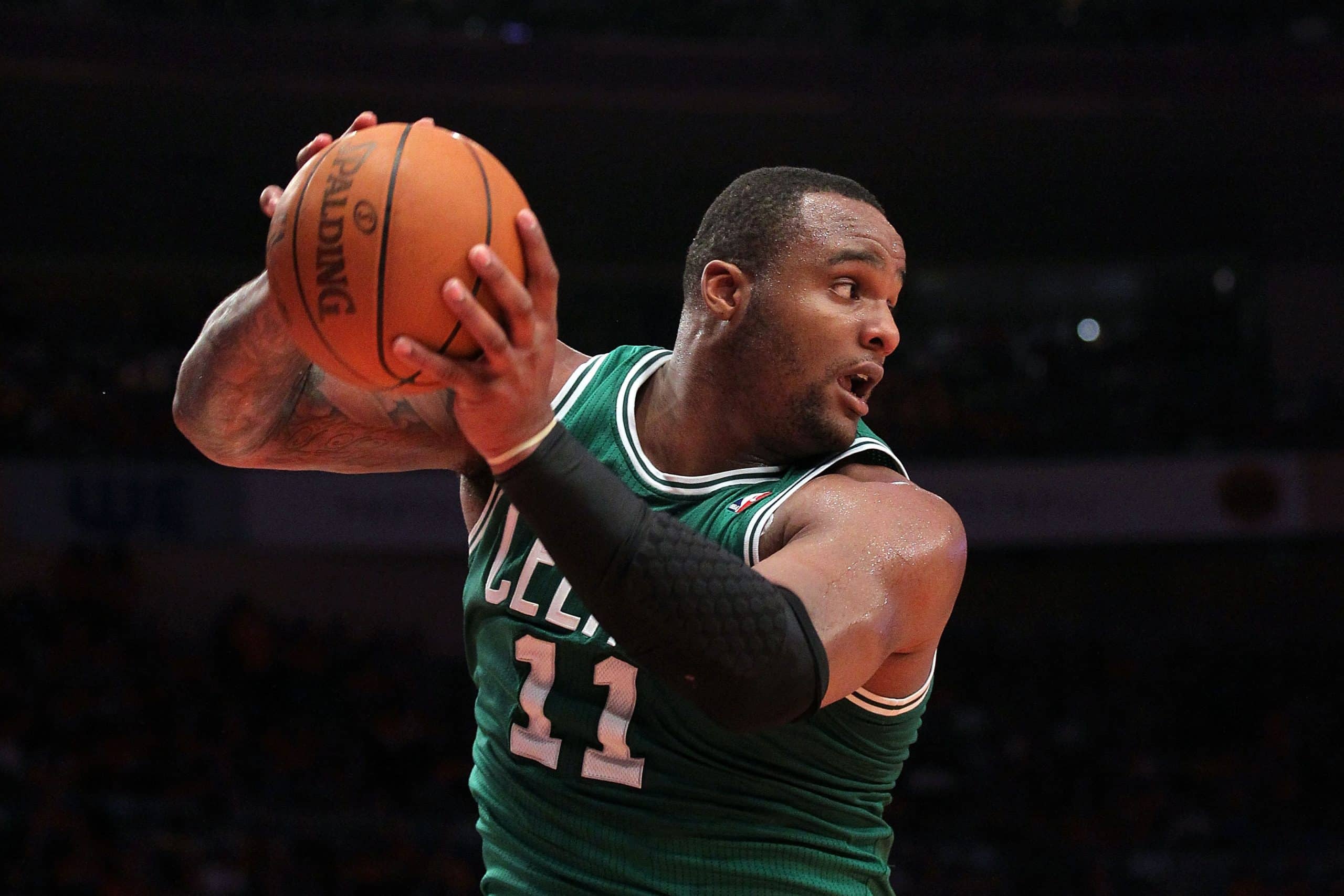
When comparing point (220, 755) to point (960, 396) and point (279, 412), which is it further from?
point (279, 412)

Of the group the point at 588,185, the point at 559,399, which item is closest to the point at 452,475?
the point at 588,185

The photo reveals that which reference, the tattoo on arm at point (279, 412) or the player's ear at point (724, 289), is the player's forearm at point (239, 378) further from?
the player's ear at point (724, 289)

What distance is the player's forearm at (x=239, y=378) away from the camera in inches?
99.0

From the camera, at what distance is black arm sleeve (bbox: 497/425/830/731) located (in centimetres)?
180

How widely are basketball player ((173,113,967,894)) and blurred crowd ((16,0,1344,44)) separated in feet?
38.5

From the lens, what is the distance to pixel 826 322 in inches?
97.3

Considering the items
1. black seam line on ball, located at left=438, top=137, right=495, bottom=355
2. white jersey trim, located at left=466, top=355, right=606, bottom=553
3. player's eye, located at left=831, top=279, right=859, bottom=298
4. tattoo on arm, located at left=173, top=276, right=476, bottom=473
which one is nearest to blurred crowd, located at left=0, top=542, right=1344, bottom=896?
tattoo on arm, located at left=173, top=276, right=476, bottom=473

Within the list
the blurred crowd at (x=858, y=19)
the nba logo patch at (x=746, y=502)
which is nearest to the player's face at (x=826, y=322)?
the nba logo patch at (x=746, y=502)

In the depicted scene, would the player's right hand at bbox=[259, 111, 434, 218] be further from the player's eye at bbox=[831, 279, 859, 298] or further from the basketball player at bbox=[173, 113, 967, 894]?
the player's eye at bbox=[831, 279, 859, 298]

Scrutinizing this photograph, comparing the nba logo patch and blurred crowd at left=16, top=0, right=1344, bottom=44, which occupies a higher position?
the nba logo patch

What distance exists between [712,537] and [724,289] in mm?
489

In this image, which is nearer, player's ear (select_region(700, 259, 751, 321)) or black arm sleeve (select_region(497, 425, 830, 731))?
black arm sleeve (select_region(497, 425, 830, 731))

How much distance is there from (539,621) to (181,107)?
1275cm

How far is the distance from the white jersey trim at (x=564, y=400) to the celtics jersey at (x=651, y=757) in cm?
2
